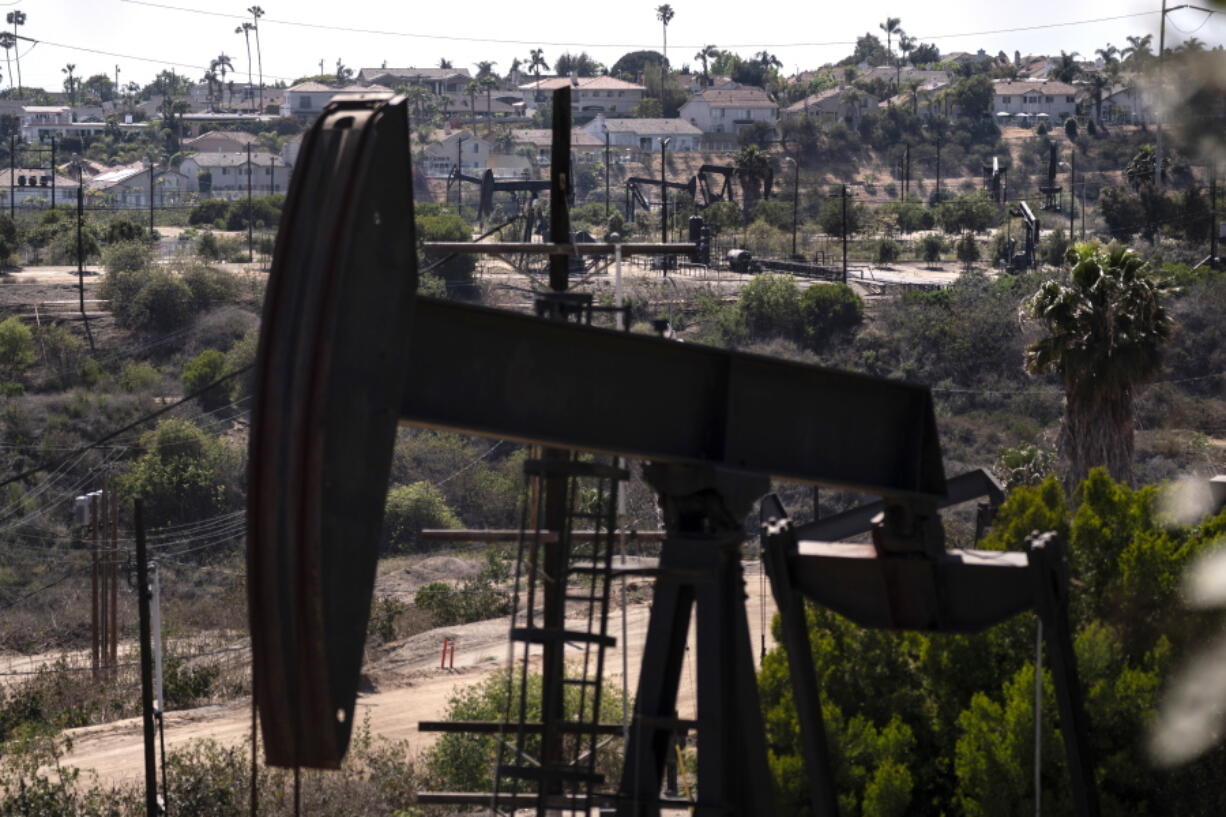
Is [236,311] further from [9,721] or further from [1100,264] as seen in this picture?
[1100,264]

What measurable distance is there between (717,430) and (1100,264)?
58.9 feet

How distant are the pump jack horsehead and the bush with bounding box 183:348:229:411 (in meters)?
40.2

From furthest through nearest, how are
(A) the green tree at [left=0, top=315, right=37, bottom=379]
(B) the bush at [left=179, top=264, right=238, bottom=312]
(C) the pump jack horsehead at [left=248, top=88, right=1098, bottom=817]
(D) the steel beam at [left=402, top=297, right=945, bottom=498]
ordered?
(B) the bush at [left=179, top=264, right=238, bottom=312] → (A) the green tree at [left=0, top=315, right=37, bottom=379] → (D) the steel beam at [left=402, top=297, right=945, bottom=498] → (C) the pump jack horsehead at [left=248, top=88, right=1098, bottom=817]

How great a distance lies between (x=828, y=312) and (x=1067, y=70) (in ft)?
345

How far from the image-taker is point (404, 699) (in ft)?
75.4

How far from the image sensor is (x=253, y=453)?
452cm

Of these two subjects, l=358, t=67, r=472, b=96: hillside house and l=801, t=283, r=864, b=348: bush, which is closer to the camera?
l=801, t=283, r=864, b=348: bush

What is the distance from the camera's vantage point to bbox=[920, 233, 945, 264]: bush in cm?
6919

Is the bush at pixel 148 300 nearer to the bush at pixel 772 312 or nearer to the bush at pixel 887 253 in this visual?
the bush at pixel 772 312

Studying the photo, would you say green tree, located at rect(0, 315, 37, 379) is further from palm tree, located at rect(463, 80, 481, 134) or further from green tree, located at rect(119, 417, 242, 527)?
palm tree, located at rect(463, 80, 481, 134)

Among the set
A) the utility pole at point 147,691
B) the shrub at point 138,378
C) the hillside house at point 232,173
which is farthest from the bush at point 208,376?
the hillside house at point 232,173

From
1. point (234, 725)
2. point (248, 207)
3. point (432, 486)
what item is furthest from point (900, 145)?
point (234, 725)

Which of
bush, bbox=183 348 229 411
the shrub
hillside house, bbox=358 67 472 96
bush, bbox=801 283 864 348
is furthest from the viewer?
hillside house, bbox=358 67 472 96

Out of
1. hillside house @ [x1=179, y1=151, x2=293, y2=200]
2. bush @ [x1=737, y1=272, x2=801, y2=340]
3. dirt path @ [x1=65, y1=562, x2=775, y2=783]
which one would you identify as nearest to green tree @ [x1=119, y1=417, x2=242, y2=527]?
dirt path @ [x1=65, y1=562, x2=775, y2=783]
